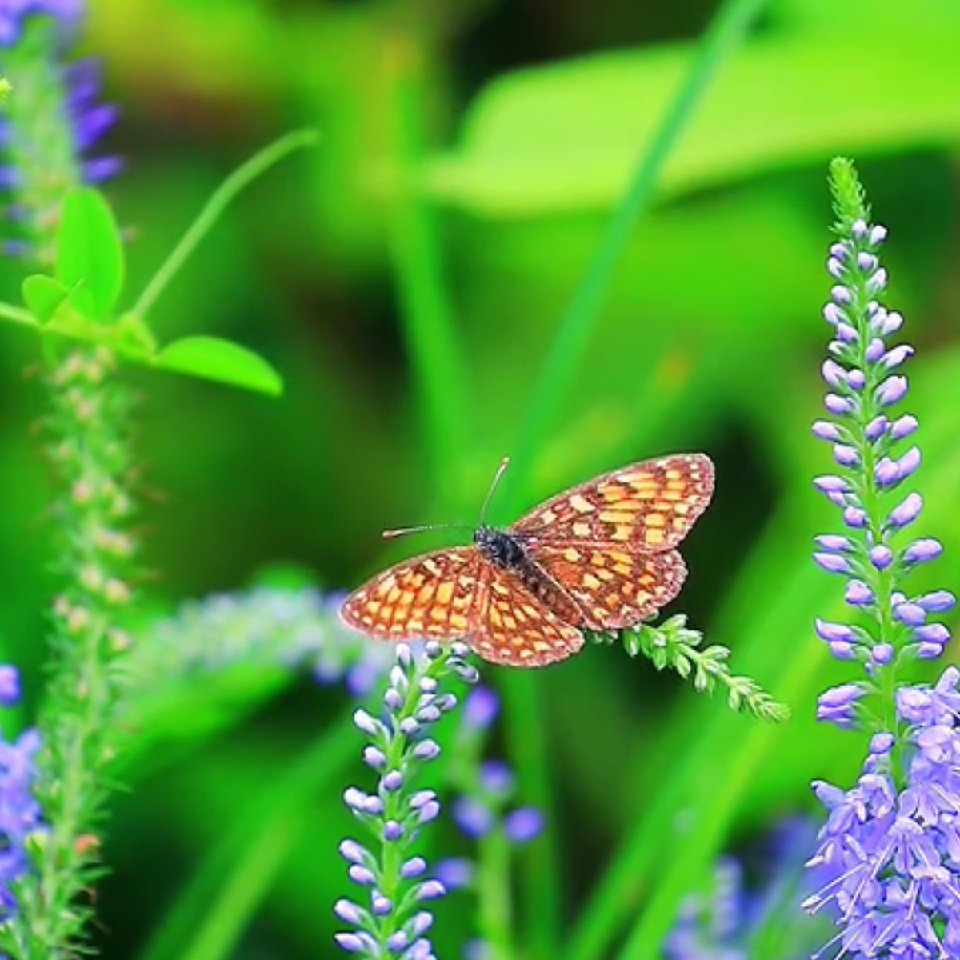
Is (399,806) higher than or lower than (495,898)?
higher

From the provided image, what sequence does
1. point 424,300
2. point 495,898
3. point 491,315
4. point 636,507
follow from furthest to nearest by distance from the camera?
1. point 491,315
2. point 424,300
3. point 495,898
4. point 636,507

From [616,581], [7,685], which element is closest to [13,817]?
[7,685]

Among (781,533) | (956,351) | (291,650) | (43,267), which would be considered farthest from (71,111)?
(956,351)

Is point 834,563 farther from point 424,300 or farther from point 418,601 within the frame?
point 424,300

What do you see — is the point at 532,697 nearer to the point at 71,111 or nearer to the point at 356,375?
the point at 71,111

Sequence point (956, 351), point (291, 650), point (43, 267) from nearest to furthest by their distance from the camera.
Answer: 1. point (43, 267)
2. point (291, 650)
3. point (956, 351)
